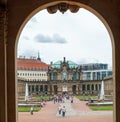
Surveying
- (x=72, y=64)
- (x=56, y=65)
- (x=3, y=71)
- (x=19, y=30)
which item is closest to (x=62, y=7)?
(x=19, y=30)

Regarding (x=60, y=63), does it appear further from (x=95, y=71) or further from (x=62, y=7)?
(x=62, y=7)

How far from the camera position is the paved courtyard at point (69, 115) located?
66.1ft

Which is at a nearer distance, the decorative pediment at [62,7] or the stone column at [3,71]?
the stone column at [3,71]

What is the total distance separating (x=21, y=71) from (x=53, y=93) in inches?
157

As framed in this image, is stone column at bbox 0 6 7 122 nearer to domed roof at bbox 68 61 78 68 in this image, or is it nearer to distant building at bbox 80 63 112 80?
distant building at bbox 80 63 112 80

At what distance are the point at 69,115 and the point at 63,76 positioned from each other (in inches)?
257

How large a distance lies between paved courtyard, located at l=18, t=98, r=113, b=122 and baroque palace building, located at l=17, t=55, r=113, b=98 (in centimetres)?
246

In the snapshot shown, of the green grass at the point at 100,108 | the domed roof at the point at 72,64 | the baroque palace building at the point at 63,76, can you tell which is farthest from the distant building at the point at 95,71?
the green grass at the point at 100,108

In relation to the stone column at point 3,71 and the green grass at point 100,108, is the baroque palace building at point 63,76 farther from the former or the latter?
the stone column at point 3,71

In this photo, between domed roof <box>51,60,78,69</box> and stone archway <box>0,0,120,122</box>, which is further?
domed roof <box>51,60,78,69</box>

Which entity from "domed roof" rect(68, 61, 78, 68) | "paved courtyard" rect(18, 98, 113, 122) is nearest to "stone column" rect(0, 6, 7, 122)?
"paved courtyard" rect(18, 98, 113, 122)

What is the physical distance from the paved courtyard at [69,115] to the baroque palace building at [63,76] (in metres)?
2.46

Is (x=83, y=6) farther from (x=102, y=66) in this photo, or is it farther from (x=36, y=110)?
(x=102, y=66)

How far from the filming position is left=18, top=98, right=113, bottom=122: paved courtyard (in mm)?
20153
